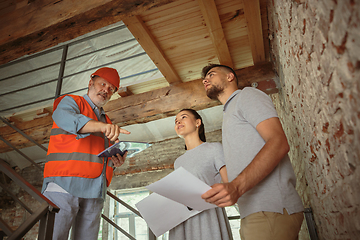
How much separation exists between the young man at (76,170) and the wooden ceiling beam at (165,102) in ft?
4.66

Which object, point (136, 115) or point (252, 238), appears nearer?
point (252, 238)

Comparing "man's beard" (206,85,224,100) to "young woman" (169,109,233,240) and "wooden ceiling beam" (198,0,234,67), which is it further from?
"wooden ceiling beam" (198,0,234,67)

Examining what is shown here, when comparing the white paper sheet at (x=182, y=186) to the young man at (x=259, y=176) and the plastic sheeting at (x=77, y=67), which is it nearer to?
the young man at (x=259, y=176)

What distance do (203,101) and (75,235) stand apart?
6.80 feet

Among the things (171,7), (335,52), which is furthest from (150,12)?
(335,52)

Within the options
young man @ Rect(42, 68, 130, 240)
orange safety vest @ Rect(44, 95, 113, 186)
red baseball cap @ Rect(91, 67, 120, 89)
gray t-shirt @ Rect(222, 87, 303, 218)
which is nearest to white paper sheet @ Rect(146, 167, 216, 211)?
gray t-shirt @ Rect(222, 87, 303, 218)

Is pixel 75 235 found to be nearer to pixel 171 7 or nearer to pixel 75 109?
pixel 75 109

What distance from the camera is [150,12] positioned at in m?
2.35

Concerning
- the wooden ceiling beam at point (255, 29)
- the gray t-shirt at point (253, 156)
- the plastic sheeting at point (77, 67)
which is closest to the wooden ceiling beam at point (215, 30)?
the wooden ceiling beam at point (255, 29)

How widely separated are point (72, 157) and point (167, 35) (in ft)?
5.54

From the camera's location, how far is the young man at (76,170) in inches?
62.0

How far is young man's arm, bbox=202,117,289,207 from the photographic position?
1.00 metres

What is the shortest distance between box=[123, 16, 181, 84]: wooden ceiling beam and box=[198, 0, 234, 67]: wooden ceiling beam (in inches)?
24.8

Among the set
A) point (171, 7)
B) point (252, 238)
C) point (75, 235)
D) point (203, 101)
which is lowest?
point (252, 238)
